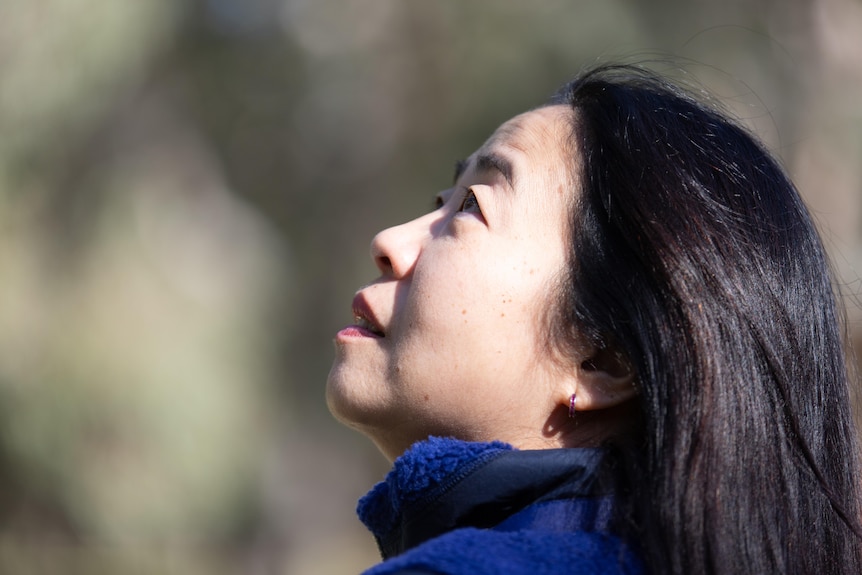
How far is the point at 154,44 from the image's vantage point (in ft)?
21.5

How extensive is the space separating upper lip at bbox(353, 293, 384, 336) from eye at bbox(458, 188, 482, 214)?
0.80 ft

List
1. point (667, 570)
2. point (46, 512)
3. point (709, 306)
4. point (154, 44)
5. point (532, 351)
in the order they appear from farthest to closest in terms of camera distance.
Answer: point (154, 44) → point (46, 512) → point (532, 351) → point (709, 306) → point (667, 570)

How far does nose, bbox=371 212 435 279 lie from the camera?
5.25 ft

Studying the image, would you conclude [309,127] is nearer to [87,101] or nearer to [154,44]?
[154,44]

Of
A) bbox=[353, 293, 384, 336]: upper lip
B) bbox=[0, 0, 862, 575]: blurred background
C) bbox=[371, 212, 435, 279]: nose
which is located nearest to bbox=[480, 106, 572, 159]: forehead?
bbox=[371, 212, 435, 279]: nose

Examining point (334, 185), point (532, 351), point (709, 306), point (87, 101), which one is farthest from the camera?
point (334, 185)

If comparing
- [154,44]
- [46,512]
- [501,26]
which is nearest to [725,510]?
[46,512]

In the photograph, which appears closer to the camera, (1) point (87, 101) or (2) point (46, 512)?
(2) point (46, 512)

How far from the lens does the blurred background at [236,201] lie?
5.59 m

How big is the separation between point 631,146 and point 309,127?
6502mm

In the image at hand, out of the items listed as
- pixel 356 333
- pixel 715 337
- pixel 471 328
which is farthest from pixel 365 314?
pixel 715 337

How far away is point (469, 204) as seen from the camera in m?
1.65

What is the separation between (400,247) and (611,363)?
0.42 meters

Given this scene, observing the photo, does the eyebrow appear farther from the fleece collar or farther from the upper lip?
the fleece collar
